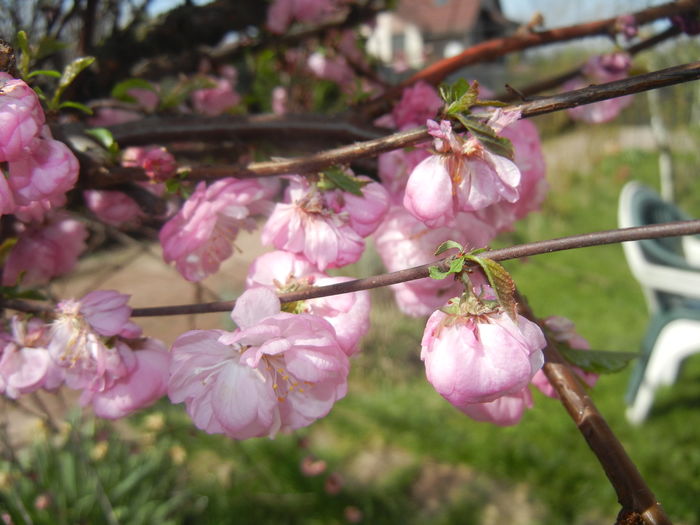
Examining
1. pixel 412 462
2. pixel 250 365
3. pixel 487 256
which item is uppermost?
pixel 487 256

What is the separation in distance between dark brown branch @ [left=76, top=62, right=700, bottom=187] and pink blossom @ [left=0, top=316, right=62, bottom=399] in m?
0.17

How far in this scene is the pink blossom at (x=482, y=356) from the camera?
0.40 m

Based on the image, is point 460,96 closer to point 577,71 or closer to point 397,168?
point 397,168

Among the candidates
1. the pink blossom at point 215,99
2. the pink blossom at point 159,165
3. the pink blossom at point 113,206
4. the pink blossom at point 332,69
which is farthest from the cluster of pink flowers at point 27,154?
the pink blossom at point 332,69

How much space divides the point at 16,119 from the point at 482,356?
375 millimetres

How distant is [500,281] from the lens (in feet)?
1.30

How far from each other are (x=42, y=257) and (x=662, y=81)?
748 mm

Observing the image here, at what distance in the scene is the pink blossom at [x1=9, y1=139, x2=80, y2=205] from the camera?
46cm

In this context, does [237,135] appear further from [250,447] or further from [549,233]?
[549,233]

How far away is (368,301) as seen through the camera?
51cm

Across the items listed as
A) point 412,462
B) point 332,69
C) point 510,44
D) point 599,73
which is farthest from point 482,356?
point 412,462

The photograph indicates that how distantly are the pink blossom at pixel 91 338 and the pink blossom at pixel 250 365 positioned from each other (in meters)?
0.10

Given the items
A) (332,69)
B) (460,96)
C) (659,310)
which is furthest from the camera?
(659,310)

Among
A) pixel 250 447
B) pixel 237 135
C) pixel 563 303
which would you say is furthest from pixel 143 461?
pixel 563 303
